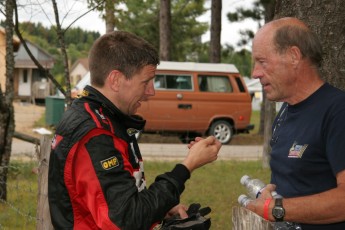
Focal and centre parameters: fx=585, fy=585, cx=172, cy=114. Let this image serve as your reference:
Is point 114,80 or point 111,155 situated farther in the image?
point 114,80

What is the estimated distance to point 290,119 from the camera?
2805 mm

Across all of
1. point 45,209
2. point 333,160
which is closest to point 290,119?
point 333,160

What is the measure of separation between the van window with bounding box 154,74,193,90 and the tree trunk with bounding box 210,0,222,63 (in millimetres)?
2553

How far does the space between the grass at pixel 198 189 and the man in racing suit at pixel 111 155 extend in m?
3.08

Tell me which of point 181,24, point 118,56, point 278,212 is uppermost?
point 181,24

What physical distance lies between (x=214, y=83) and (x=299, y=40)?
47.2 feet

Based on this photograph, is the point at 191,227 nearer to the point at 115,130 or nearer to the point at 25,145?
the point at 115,130

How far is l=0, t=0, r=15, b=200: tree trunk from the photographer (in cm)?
714

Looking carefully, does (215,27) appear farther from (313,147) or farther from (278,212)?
(278,212)

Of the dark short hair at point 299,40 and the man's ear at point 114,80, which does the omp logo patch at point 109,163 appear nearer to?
the man's ear at point 114,80

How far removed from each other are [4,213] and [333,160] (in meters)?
5.42

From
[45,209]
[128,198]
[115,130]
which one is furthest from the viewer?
[45,209]

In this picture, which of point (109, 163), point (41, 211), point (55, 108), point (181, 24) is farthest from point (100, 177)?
point (181, 24)

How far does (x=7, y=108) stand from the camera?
23.7 feet
